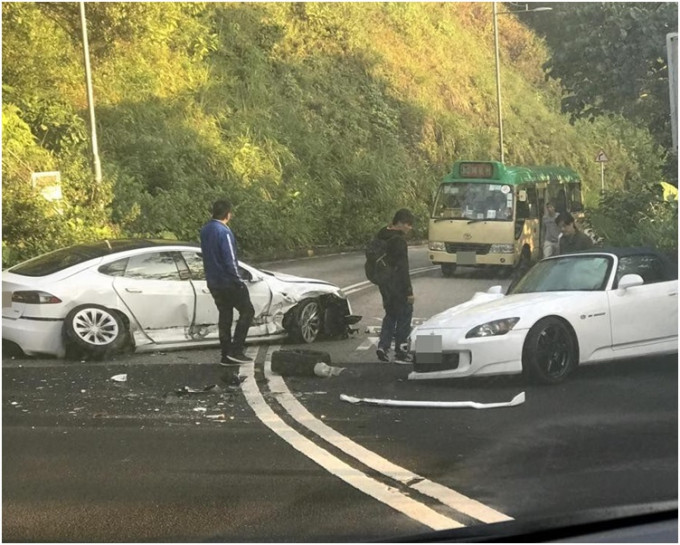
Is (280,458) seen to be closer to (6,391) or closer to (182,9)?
(6,391)

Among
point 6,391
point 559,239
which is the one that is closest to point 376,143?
point 559,239

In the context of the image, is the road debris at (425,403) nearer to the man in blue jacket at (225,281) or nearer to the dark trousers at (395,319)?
the dark trousers at (395,319)

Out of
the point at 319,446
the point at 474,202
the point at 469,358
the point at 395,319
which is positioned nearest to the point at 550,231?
the point at 474,202

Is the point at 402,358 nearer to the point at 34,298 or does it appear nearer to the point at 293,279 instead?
the point at 293,279

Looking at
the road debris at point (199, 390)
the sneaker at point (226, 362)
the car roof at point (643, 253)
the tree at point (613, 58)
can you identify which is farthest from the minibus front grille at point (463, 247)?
the road debris at point (199, 390)

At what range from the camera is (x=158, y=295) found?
4.00 m

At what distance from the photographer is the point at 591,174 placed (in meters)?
4.47

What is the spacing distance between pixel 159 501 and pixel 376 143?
174 centimetres

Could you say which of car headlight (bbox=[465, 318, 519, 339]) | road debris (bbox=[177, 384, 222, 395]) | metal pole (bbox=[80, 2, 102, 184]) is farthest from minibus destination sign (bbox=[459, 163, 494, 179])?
metal pole (bbox=[80, 2, 102, 184])

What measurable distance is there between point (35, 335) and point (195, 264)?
2.20 ft

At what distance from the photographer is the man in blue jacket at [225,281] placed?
405 centimetres

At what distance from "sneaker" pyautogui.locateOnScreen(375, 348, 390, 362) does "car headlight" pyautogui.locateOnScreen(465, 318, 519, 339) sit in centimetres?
38

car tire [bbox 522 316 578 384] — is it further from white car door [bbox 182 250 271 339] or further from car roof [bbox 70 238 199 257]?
car roof [bbox 70 238 199 257]

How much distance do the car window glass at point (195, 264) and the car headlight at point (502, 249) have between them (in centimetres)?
122
